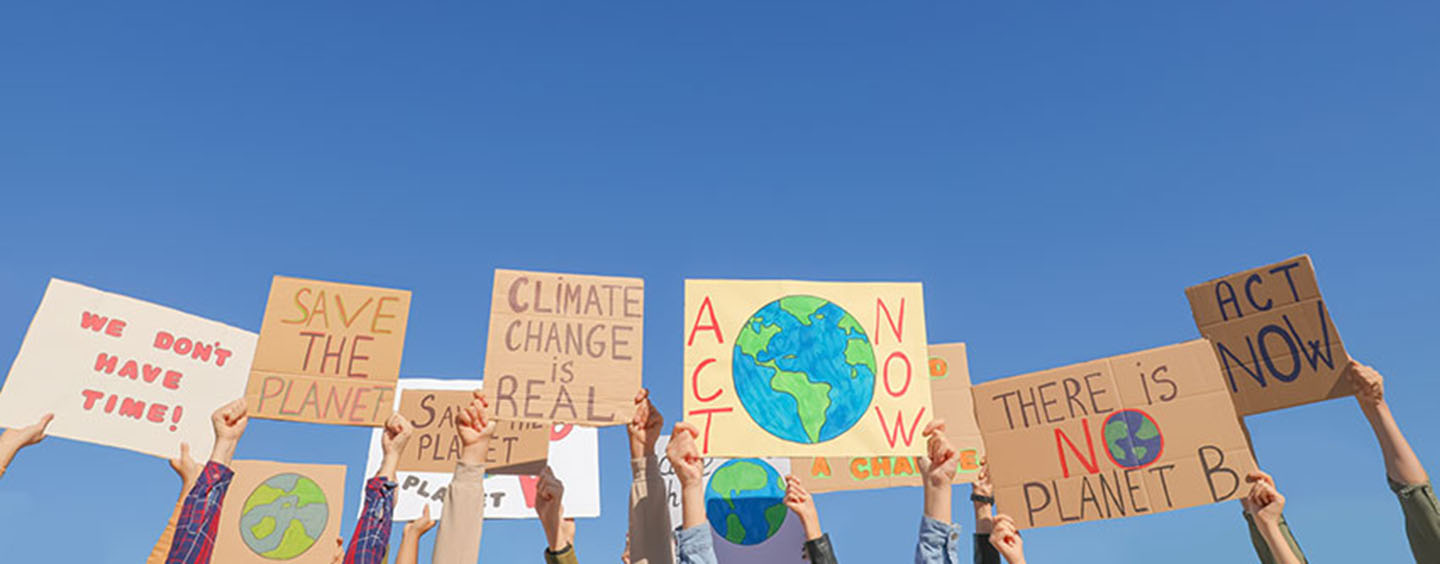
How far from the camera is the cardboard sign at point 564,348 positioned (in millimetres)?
5844

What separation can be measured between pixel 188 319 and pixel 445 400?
200cm

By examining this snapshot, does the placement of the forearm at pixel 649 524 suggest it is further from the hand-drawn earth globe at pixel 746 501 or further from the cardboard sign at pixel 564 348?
the hand-drawn earth globe at pixel 746 501

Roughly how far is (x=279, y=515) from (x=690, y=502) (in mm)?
5412

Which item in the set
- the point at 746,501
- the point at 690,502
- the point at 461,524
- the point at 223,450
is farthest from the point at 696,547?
the point at 746,501

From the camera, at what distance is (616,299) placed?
248 inches

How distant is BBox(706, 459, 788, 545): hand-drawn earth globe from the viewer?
642 cm

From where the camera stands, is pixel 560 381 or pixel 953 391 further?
pixel 953 391

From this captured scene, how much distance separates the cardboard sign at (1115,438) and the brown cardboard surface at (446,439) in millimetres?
3426

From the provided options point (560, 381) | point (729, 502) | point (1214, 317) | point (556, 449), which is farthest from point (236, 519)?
point (1214, 317)

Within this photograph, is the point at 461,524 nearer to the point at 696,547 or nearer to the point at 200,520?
the point at 696,547

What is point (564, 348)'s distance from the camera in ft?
19.8

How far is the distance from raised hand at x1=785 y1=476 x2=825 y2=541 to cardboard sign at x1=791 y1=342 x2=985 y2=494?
91.4 inches

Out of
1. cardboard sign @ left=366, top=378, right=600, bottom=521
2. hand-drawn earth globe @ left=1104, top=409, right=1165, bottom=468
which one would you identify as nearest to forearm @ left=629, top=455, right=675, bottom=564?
hand-drawn earth globe @ left=1104, top=409, right=1165, bottom=468

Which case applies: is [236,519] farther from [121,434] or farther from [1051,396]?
[1051,396]
